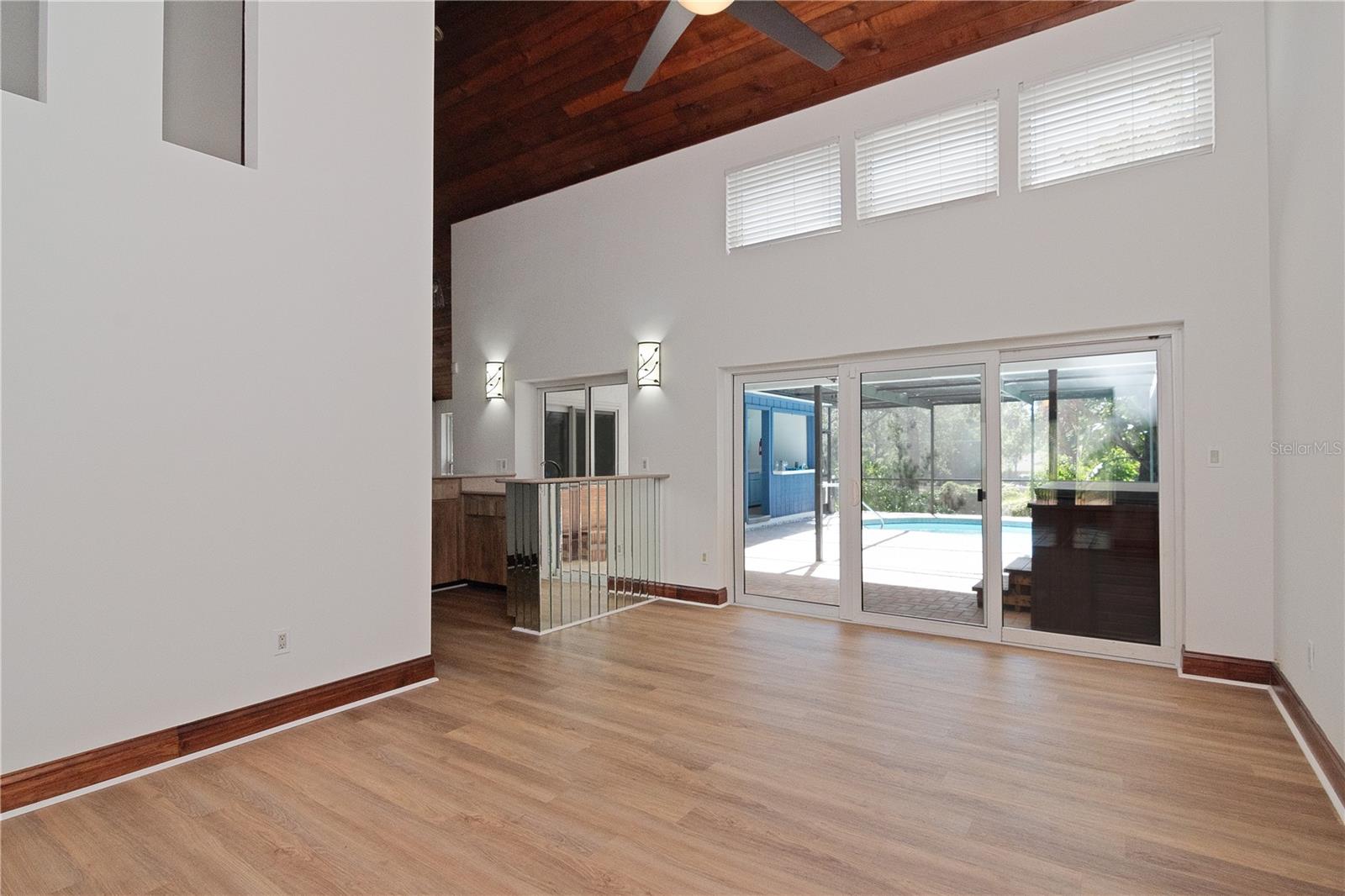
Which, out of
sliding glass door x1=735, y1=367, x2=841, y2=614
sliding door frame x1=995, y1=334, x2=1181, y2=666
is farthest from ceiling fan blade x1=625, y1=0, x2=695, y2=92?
sliding door frame x1=995, y1=334, x2=1181, y2=666

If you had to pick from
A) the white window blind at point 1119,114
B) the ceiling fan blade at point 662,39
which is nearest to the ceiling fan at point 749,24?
the ceiling fan blade at point 662,39

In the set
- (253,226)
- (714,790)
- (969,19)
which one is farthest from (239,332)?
(969,19)

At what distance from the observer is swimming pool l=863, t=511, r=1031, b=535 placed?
4590 millimetres

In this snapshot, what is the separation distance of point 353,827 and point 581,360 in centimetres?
491

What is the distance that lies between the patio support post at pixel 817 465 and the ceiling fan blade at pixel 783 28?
2511 mm

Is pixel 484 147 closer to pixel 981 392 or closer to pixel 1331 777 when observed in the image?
pixel 981 392

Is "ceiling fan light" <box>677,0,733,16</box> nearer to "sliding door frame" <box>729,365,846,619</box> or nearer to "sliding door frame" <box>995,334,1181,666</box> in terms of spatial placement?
"sliding door frame" <box>729,365,846,619</box>

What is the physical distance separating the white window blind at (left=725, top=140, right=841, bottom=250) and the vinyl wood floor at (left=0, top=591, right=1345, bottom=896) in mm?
3368

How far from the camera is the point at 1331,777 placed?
254 centimetres

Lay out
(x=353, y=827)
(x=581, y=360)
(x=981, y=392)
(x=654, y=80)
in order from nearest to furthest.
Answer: (x=353, y=827) < (x=981, y=392) < (x=654, y=80) < (x=581, y=360)

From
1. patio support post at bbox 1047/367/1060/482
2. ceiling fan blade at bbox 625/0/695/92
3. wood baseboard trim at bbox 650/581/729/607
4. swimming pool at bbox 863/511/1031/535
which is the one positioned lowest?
wood baseboard trim at bbox 650/581/729/607

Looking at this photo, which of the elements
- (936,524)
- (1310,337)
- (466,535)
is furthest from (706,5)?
(466,535)

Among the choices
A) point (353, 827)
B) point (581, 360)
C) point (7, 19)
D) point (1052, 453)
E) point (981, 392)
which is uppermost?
point (7, 19)

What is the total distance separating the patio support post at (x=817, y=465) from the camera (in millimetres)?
5465
